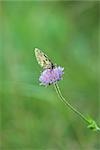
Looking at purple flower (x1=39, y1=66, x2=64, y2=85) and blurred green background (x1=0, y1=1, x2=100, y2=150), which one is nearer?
purple flower (x1=39, y1=66, x2=64, y2=85)

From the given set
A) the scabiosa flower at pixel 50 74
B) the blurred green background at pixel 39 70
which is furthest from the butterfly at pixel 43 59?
the blurred green background at pixel 39 70

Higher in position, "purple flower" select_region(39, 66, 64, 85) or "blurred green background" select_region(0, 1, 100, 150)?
"blurred green background" select_region(0, 1, 100, 150)

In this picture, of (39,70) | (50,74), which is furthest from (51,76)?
(39,70)

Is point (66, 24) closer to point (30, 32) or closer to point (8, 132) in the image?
point (30, 32)

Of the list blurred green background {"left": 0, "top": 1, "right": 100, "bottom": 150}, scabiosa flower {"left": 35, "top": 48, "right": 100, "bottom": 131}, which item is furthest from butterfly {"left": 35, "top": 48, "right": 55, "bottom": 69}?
blurred green background {"left": 0, "top": 1, "right": 100, "bottom": 150}

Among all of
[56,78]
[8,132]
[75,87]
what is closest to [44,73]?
[56,78]

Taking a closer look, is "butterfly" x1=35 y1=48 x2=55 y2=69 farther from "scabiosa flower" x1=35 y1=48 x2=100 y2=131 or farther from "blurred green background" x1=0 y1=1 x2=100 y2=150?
"blurred green background" x1=0 y1=1 x2=100 y2=150

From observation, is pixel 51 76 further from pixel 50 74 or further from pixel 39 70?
pixel 39 70
